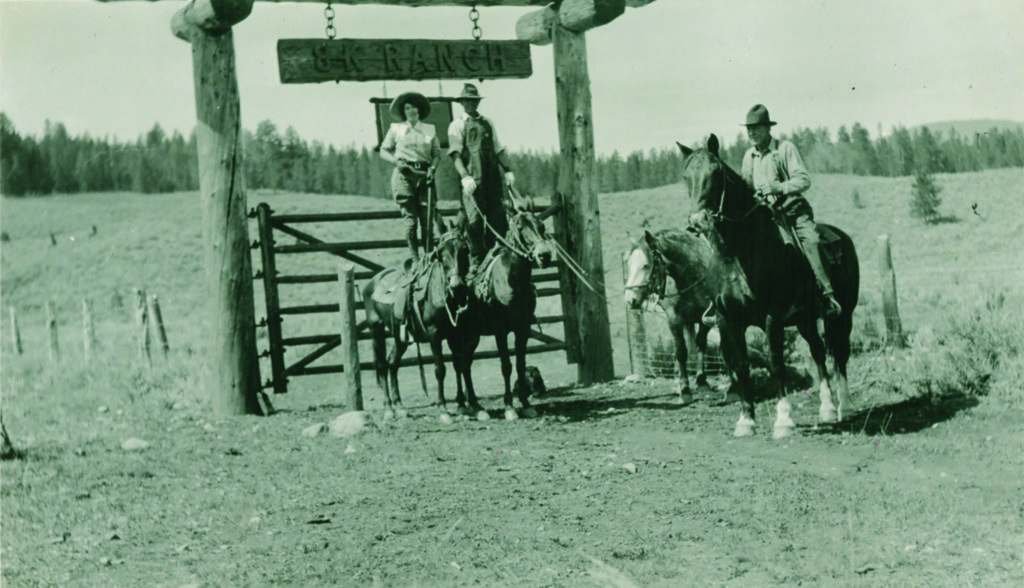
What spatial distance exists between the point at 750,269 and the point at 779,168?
42.4 inches

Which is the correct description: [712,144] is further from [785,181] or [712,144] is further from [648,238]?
[648,238]

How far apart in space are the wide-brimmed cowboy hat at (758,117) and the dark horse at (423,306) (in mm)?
3221

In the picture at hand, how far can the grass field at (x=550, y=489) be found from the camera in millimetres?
5773

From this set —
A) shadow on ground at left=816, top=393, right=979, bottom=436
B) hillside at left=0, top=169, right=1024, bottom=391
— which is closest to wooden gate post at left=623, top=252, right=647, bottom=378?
shadow on ground at left=816, top=393, right=979, bottom=436

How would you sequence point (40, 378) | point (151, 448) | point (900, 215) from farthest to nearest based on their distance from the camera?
point (900, 215) → point (40, 378) → point (151, 448)

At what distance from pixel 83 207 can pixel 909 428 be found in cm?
6982

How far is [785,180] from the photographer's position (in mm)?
9688

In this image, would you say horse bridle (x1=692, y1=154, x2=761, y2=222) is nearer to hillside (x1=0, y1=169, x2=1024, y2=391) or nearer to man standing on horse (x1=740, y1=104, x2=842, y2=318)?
man standing on horse (x1=740, y1=104, x2=842, y2=318)

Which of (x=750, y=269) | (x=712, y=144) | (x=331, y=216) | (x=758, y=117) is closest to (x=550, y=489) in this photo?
(x=750, y=269)

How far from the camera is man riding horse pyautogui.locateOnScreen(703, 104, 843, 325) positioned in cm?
951

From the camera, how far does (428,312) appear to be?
1130 centimetres

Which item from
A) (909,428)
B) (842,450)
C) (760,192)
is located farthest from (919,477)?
(760,192)

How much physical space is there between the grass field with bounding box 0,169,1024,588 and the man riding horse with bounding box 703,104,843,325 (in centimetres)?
143

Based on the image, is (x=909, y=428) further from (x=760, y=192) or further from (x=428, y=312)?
(x=428, y=312)
